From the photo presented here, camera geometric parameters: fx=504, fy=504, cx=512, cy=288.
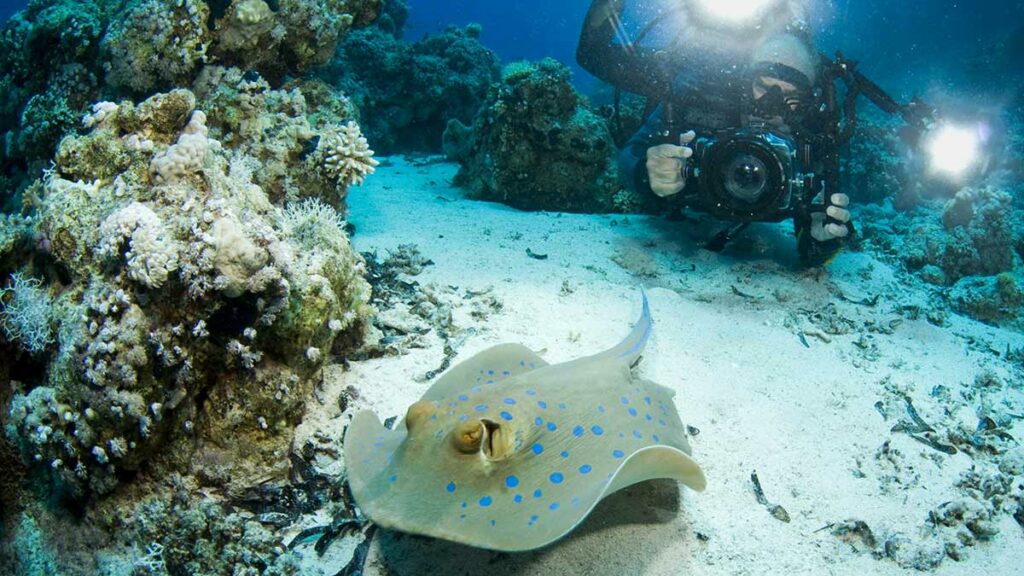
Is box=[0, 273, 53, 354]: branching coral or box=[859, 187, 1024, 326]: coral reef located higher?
box=[859, 187, 1024, 326]: coral reef

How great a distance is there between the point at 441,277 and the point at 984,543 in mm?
4311

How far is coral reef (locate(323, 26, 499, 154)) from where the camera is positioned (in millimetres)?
12281

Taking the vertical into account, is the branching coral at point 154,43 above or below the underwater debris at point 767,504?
above

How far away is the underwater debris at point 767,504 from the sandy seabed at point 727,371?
27 mm

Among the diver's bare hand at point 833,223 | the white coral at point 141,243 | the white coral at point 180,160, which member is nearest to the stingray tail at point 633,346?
the white coral at point 141,243

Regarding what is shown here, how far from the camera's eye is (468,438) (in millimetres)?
1986

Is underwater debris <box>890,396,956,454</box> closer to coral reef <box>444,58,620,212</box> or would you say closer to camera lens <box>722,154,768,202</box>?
camera lens <box>722,154,768,202</box>

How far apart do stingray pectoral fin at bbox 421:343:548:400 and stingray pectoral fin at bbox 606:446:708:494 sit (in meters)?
1.01

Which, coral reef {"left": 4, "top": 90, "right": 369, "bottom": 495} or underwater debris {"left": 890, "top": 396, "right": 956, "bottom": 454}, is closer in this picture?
coral reef {"left": 4, "top": 90, "right": 369, "bottom": 495}

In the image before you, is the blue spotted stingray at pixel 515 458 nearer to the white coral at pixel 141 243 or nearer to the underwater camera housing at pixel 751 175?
the white coral at pixel 141 243

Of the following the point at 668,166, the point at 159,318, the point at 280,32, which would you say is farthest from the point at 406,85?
the point at 159,318

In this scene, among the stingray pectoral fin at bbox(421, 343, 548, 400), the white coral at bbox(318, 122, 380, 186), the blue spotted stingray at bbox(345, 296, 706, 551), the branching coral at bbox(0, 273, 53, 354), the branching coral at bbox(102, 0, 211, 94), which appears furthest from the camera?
the white coral at bbox(318, 122, 380, 186)

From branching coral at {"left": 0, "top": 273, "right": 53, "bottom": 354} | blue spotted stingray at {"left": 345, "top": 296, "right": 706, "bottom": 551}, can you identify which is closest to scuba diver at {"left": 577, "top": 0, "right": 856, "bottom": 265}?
blue spotted stingray at {"left": 345, "top": 296, "right": 706, "bottom": 551}

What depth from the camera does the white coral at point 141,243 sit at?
2.41m
